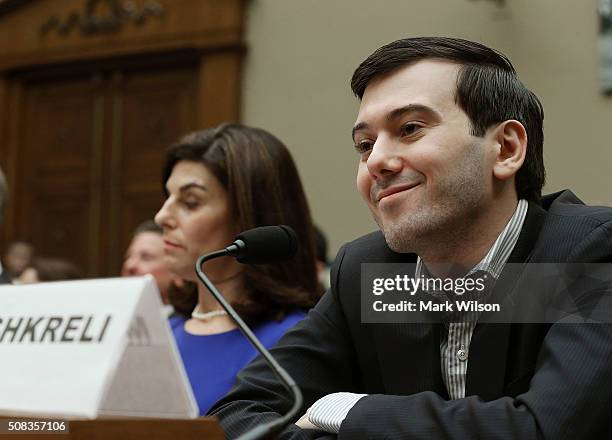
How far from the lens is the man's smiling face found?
Result: 1539mm

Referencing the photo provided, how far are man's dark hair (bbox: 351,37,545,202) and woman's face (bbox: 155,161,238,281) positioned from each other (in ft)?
3.03

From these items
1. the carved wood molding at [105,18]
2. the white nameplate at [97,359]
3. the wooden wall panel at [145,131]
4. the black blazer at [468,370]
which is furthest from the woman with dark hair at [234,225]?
the carved wood molding at [105,18]

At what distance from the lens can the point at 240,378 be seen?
174cm

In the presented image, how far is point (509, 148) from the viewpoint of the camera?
162cm

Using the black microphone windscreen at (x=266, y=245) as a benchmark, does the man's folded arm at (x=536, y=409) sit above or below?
below

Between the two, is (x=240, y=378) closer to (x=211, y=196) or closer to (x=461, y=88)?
(x=461, y=88)

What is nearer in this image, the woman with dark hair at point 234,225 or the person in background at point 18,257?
the woman with dark hair at point 234,225

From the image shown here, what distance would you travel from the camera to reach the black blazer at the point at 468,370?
134 centimetres

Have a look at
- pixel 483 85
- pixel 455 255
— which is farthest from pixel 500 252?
pixel 483 85

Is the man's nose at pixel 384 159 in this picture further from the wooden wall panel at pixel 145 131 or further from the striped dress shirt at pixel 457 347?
the wooden wall panel at pixel 145 131

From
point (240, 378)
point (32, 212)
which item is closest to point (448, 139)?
point (240, 378)

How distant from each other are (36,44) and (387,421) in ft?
18.3

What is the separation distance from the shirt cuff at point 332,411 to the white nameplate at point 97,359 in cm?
30

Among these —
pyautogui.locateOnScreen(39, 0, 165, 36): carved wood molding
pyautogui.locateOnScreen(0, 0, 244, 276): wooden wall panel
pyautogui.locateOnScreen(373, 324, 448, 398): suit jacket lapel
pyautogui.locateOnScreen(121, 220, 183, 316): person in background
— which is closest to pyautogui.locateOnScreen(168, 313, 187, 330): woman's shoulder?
pyautogui.locateOnScreen(121, 220, 183, 316): person in background
